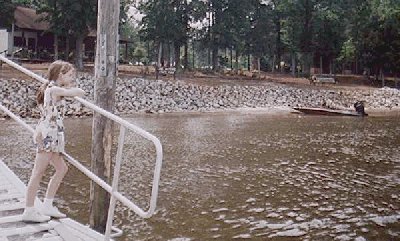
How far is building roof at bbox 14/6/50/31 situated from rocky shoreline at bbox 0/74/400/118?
41.0ft

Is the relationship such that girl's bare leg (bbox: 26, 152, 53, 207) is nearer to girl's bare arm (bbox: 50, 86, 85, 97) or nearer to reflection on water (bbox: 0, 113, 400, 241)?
girl's bare arm (bbox: 50, 86, 85, 97)

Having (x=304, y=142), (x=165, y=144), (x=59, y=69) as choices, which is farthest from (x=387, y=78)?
(x=59, y=69)

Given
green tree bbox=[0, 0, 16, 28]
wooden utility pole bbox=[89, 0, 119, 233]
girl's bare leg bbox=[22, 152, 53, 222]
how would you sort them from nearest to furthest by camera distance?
girl's bare leg bbox=[22, 152, 53, 222], wooden utility pole bbox=[89, 0, 119, 233], green tree bbox=[0, 0, 16, 28]

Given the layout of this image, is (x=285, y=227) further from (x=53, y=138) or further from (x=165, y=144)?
(x=165, y=144)

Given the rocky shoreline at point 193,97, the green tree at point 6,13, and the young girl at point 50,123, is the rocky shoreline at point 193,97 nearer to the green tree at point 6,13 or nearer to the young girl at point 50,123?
the green tree at point 6,13

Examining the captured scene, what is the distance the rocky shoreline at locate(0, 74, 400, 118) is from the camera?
26562mm

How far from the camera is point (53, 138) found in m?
4.84

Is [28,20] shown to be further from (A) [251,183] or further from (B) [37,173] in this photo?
(B) [37,173]

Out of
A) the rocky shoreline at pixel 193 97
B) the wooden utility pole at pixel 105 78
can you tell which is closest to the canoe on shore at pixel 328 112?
the rocky shoreline at pixel 193 97

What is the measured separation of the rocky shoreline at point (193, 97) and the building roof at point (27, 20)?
12488mm

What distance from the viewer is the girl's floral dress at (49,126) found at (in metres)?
4.79

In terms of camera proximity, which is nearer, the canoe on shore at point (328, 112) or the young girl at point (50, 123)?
the young girl at point (50, 123)

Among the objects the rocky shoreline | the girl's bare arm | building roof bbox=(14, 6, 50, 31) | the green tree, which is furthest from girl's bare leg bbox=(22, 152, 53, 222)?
building roof bbox=(14, 6, 50, 31)

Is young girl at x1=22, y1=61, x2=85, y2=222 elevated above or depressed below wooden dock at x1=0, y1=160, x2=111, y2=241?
above
